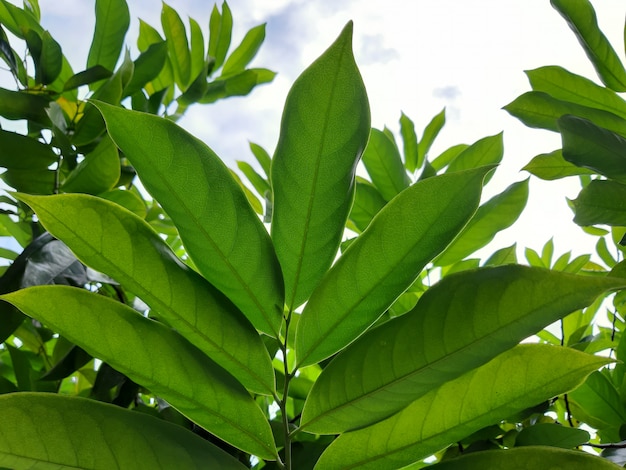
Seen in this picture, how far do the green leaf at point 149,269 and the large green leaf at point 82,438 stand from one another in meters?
0.07

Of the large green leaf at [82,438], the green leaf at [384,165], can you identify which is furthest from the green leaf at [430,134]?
the large green leaf at [82,438]

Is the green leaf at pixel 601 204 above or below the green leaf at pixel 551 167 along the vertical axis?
below

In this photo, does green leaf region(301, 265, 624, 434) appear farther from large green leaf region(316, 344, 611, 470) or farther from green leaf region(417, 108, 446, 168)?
green leaf region(417, 108, 446, 168)

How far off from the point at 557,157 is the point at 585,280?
0.66 metres

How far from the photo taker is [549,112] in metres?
0.95

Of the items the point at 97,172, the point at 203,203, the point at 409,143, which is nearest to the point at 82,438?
the point at 203,203

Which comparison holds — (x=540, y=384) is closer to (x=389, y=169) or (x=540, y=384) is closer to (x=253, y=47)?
(x=389, y=169)

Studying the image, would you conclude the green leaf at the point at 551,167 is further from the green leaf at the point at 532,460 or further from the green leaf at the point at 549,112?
the green leaf at the point at 532,460

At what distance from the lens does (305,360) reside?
1.64ft

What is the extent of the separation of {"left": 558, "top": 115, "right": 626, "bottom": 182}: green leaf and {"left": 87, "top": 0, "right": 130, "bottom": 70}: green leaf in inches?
33.7

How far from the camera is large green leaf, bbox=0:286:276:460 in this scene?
412mm

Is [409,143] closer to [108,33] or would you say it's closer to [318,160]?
[108,33]

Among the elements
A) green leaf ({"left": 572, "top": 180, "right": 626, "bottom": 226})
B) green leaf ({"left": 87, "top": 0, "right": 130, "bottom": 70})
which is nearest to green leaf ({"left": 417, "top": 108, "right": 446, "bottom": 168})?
green leaf ({"left": 572, "top": 180, "right": 626, "bottom": 226})

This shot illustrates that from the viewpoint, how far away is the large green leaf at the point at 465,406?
426 millimetres
